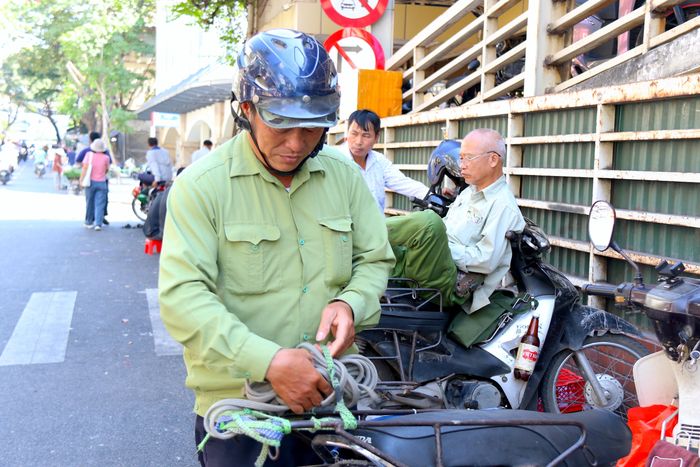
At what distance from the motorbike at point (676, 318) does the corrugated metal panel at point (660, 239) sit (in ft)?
5.90

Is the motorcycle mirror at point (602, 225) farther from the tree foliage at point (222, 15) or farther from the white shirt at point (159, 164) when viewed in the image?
the white shirt at point (159, 164)

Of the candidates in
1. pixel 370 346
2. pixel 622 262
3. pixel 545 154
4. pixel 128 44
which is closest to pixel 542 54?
pixel 545 154

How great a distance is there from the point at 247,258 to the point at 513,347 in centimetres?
260

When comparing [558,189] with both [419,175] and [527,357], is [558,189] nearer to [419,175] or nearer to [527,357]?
[527,357]

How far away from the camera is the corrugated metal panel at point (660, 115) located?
4516mm

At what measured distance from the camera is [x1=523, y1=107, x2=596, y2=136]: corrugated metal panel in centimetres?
541

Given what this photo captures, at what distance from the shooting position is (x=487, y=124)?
690 centimetres

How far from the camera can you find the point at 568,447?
86.4 inches

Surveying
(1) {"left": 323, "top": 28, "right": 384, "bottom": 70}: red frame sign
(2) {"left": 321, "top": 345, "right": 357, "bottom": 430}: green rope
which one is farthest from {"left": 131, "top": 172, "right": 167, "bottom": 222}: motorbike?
(2) {"left": 321, "top": 345, "right": 357, "bottom": 430}: green rope

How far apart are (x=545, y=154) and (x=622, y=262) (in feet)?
3.78

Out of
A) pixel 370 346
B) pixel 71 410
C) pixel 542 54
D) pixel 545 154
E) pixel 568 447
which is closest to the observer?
pixel 568 447

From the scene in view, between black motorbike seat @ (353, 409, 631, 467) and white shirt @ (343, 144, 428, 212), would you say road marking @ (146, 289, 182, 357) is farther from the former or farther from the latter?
black motorbike seat @ (353, 409, 631, 467)

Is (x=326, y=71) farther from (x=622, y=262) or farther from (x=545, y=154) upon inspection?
(x=545, y=154)

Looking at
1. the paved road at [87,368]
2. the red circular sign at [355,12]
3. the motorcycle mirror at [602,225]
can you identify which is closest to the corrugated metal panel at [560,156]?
the motorcycle mirror at [602,225]
